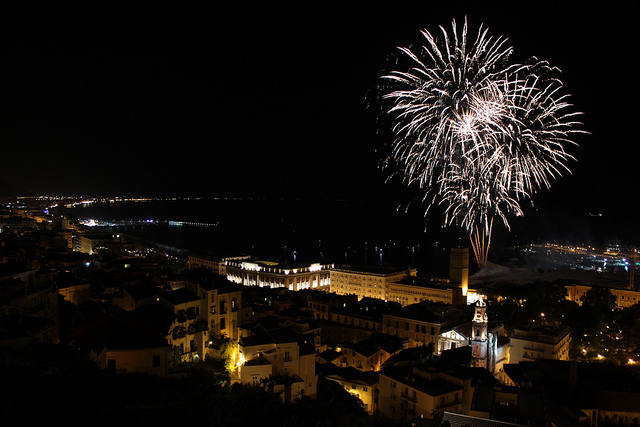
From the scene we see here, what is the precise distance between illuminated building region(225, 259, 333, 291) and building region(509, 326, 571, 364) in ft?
92.0

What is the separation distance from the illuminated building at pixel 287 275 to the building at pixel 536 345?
2804 centimetres

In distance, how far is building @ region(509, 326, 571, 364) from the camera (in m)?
20.0

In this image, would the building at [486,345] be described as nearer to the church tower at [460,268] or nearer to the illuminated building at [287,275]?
the church tower at [460,268]

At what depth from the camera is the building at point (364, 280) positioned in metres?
44.4

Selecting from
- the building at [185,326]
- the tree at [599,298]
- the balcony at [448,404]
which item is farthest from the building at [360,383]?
the tree at [599,298]

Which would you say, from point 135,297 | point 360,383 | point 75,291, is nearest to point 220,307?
point 135,297

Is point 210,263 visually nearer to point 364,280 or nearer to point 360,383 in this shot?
point 364,280

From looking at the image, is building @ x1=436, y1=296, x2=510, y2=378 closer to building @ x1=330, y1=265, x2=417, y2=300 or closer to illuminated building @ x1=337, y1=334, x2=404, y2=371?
illuminated building @ x1=337, y1=334, x2=404, y2=371

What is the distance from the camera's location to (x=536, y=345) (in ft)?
66.4

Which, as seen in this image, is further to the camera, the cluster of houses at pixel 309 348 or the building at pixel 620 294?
the building at pixel 620 294

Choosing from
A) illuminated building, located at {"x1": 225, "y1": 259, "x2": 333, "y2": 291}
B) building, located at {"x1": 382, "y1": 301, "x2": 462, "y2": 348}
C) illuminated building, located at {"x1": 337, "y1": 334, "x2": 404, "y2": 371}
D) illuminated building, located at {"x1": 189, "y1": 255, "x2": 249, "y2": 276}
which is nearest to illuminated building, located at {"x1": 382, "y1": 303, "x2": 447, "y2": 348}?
building, located at {"x1": 382, "y1": 301, "x2": 462, "y2": 348}

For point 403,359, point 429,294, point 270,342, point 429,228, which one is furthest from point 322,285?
point 429,228

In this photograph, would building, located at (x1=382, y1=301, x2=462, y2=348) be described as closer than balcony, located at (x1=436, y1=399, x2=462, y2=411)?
No

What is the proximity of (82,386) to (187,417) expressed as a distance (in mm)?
2134
